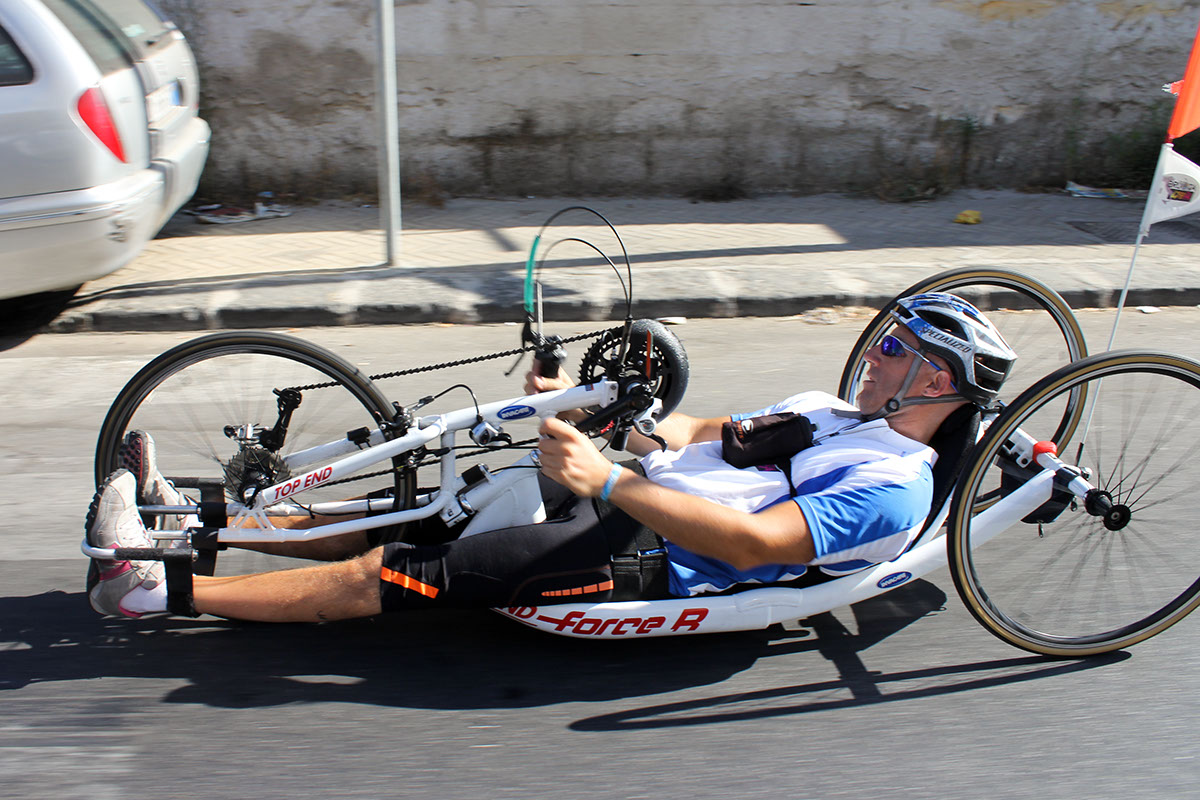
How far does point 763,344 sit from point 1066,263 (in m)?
2.45

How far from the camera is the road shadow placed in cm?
271

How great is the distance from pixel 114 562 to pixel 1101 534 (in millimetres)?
2983

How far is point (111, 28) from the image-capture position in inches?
217

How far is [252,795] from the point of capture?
7.62 feet

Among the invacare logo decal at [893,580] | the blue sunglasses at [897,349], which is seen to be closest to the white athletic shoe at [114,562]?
the invacare logo decal at [893,580]

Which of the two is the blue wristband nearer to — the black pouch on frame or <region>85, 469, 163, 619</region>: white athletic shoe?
the black pouch on frame

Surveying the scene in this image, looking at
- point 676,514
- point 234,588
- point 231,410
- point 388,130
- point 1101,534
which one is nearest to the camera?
point 676,514

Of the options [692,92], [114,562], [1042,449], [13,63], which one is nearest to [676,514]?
[1042,449]

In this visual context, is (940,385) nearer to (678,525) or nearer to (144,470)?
(678,525)

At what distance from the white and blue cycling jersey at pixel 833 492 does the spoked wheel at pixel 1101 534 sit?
171 mm

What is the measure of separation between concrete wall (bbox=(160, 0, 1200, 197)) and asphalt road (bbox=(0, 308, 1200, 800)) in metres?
5.62

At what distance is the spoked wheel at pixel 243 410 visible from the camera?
2.97 m

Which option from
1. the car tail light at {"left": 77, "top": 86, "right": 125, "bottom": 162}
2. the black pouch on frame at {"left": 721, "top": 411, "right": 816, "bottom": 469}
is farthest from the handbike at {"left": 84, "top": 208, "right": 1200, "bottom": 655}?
the car tail light at {"left": 77, "top": 86, "right": 125, "bottom": 162}

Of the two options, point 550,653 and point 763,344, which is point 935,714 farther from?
point 763,344
